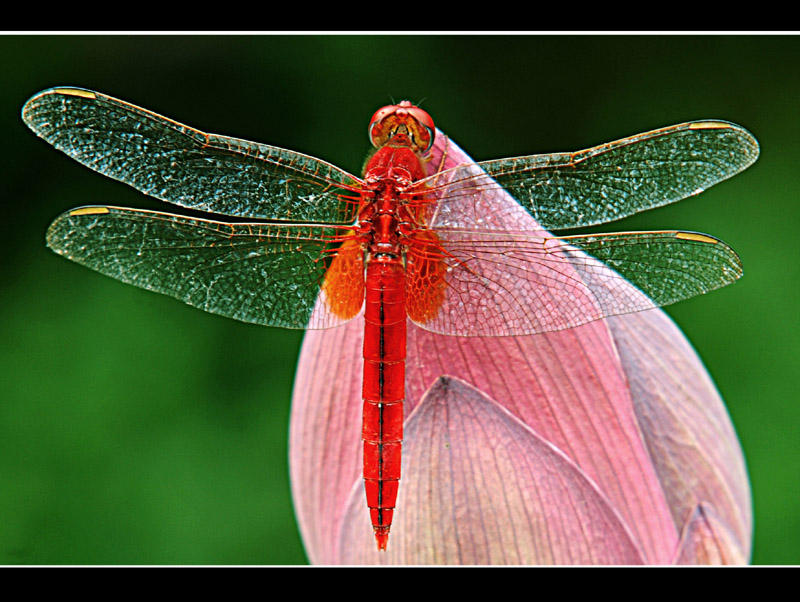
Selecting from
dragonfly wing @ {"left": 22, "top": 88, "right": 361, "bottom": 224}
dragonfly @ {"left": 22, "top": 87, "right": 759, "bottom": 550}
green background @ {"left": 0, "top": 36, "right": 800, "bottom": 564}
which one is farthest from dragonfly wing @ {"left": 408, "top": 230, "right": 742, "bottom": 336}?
green background @ {"left": 0, "top": 36, "right": 800, "bottom": 564}

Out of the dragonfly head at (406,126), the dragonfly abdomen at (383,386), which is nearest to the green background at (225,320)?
the dragonfly head at (406,126)

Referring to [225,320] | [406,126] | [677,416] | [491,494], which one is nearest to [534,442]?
[491,494]

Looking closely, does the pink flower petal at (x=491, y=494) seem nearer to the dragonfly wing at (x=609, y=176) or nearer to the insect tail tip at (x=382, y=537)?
the insect tail tip at (x=382, y=537)

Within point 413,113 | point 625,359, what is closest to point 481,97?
point 413,113

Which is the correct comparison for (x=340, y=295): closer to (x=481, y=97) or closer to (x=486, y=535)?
(x=486, y=535)

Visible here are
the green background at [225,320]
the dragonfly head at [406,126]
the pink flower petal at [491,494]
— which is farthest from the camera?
the green background at [225,320]

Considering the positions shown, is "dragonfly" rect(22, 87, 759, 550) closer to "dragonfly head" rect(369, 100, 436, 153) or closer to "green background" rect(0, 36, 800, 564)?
"dragonfly head" rect(369, 100, 436, 153)
